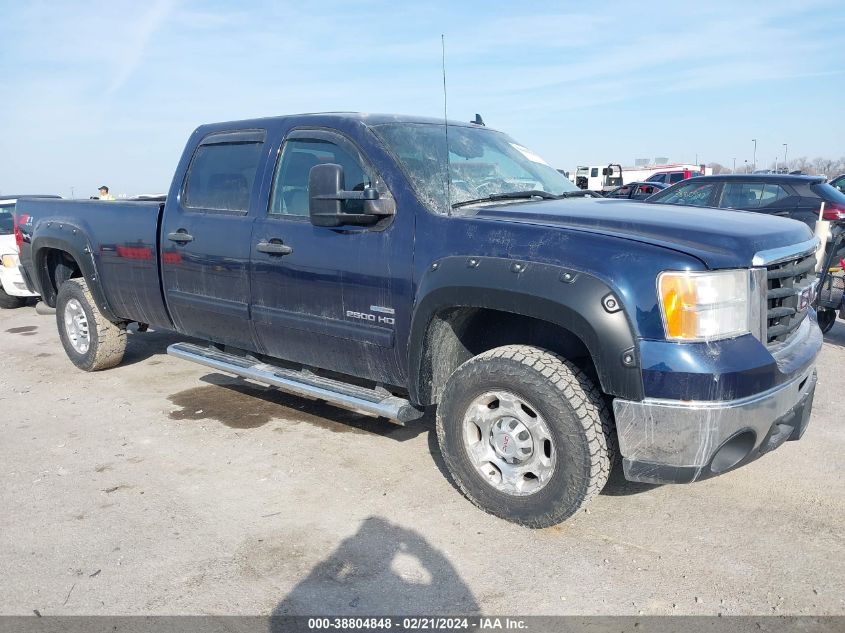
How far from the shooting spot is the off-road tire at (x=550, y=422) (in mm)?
2980

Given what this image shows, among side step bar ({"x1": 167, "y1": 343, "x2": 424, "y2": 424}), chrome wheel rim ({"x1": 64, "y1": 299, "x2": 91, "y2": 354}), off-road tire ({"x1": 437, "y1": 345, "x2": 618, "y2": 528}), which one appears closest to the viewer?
off-road tire ({"x1": 437, "y1": 345, "x2": 618, "y2": 528})

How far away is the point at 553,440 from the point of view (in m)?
3.06

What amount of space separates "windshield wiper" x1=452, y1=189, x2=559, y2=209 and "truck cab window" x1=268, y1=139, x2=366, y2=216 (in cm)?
61

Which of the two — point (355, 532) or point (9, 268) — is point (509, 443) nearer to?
point (355, 532)

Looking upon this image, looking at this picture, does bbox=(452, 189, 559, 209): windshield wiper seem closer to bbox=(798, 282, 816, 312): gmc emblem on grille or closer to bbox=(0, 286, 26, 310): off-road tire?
bbox=(798, 282, 816, 312): gmc emblem on grille

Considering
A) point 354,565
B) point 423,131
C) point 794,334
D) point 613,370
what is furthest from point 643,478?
point 423,131

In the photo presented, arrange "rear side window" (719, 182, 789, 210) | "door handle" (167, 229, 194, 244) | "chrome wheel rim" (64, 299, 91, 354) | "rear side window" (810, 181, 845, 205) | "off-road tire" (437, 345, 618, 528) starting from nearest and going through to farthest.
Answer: "off-road tire" (437, 345, 618, 528), "door handle" (167, 229, 194, 244), "chrome wheel rim" (64, 299, 91, 354), "rear side window" (810, 181, 845, 205), "rear side window" (719, 182, 789, 210)

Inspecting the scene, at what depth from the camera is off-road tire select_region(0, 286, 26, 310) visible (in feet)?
33.9

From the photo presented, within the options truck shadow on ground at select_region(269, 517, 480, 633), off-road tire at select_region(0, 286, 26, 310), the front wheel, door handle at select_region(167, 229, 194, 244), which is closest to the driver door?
door handle at select_region(167, 229, 194, 244)

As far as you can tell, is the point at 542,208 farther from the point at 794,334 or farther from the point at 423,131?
the point at 794,334

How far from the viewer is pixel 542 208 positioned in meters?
3.57

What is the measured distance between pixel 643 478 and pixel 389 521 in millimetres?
1242

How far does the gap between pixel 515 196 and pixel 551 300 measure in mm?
1222

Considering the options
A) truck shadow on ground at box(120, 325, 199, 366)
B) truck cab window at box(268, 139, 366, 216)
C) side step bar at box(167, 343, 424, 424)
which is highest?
truck cab window at box(268, 139, 366, 216)
